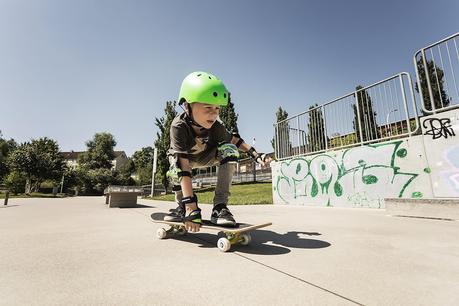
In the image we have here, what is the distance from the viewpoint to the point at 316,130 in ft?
25.7

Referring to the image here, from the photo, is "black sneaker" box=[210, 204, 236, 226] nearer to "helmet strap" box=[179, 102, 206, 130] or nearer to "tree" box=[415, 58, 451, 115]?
"helmet strap" box=[179, 102, 206, 130]

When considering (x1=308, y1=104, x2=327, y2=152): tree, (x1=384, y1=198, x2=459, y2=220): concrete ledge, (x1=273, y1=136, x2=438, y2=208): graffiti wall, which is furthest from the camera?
(x1=308, y1=104, x2=327, y2=152): tree

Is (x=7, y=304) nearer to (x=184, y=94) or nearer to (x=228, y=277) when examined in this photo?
(x=228, y=277)

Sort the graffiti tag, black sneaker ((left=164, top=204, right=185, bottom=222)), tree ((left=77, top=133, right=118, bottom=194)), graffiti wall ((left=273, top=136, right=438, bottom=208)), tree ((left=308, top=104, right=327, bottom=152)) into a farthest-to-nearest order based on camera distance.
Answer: tree ((left=77, top=133, right=118, bottom=194)) → tree ((left=308, top=104, right=327, bottom=152)) → graffiti wall ((left=273, top=136, right=438, bottom=208)) → the graffiti tag → black sneaker ((left=164, top=204, right=185, bottom=222))

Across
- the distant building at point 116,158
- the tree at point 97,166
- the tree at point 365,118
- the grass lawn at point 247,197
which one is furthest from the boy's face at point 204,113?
the distant building at point 116,158

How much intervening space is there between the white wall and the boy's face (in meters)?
4.75

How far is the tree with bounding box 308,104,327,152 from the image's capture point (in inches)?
302

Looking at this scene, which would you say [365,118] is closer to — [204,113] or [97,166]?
[204,113]

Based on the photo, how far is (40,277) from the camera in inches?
59.7

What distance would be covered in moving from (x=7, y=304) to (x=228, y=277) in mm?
1118

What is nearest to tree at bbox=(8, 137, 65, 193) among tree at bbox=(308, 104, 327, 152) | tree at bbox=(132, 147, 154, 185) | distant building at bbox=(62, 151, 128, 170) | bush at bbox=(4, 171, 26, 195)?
bush at bbox=(4, 171, 26, 195)

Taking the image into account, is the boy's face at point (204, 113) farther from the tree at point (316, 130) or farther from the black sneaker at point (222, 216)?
the tree at point (316, 130)

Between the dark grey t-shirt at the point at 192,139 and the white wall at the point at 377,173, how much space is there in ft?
14.6

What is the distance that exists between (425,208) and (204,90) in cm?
436
